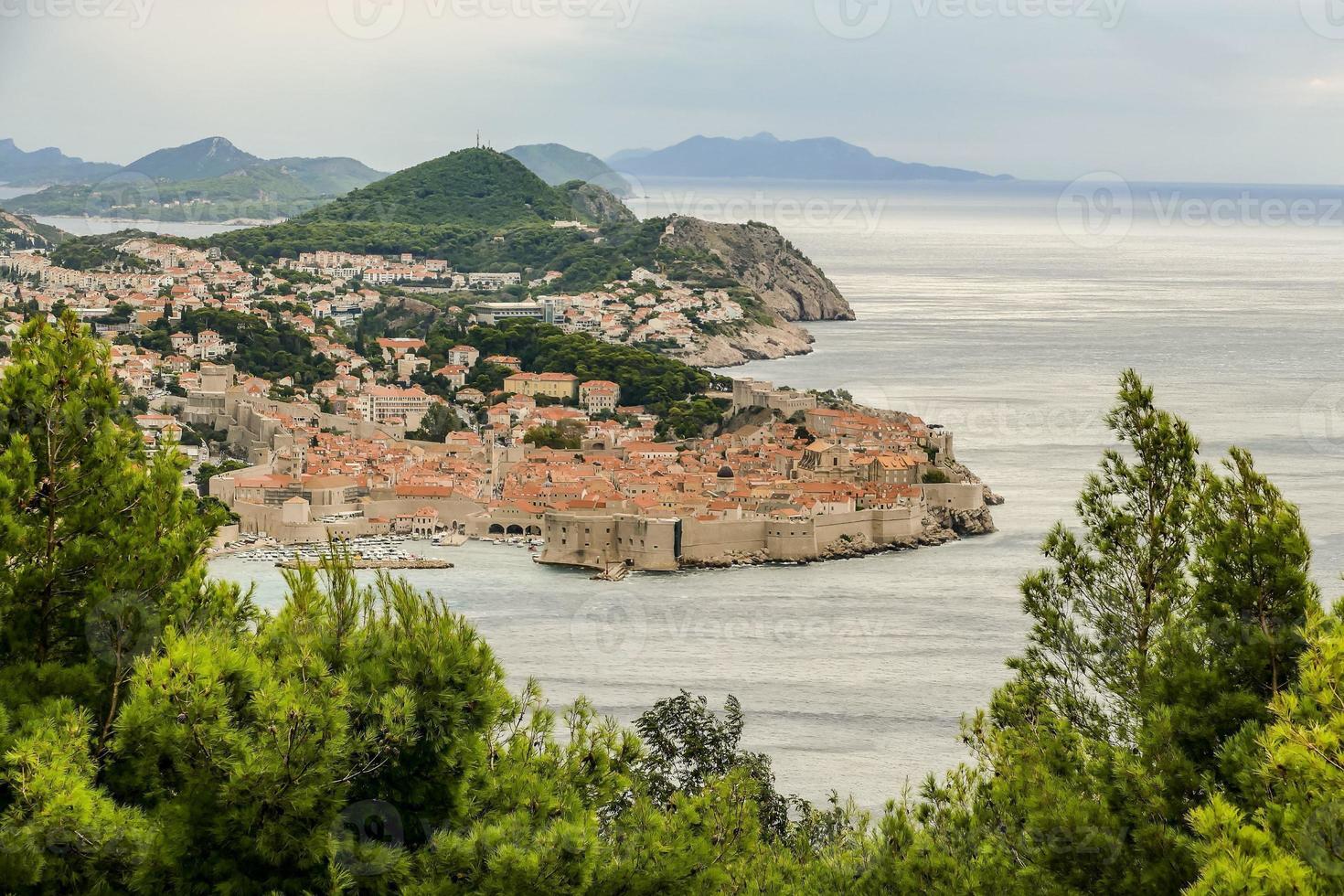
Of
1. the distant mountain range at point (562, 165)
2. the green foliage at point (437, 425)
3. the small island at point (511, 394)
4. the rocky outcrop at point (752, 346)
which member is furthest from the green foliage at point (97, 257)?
the distant mountain range at point (562, 165)

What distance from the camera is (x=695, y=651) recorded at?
14625 mm

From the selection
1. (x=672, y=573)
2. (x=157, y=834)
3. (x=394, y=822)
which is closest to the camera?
(x=157, y=834)

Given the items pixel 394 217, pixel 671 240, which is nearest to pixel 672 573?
pixel 671 240

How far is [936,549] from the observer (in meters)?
19.5

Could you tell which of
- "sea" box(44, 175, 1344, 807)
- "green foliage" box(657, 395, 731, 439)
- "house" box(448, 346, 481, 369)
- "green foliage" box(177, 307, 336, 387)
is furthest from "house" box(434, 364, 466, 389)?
"sea" box(44, 175, 1344, 807)

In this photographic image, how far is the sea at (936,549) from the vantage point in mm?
12922

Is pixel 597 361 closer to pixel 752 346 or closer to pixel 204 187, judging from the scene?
pixel 752 346

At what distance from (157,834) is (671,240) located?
4872 cm

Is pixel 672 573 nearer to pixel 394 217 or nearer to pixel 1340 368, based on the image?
pixel 1340 368

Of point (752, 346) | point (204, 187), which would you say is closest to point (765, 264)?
point (752, 346)

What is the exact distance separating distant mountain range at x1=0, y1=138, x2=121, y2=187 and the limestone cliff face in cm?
7067

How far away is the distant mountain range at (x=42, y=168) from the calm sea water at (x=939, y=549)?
71.5 m

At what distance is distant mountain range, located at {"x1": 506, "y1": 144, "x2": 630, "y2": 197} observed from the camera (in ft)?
330

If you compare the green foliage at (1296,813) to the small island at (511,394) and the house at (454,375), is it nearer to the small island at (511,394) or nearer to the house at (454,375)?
the small island at (511,394)
